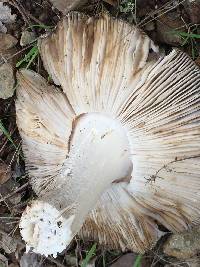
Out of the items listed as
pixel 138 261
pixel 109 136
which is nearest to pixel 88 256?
pixel 138 261

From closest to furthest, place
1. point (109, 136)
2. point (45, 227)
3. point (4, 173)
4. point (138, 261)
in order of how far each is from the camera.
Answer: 1. point (45, 227)
2. point (109, 136)
3. point (138, 261)
4. point (4, 173)

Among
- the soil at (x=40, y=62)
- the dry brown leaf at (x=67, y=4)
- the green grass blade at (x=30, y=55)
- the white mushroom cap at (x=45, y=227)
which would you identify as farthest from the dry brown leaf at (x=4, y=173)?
the dry brown leaf at (x=67, y=4)

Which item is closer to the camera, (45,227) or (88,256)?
(45,227)

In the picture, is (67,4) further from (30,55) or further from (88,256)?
(88,256)

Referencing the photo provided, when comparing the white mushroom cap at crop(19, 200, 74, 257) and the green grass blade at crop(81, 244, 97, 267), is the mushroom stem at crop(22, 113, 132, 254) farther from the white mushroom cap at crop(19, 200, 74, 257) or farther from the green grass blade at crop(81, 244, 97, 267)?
the green grass blade at crop(81, 244, 97, 267)

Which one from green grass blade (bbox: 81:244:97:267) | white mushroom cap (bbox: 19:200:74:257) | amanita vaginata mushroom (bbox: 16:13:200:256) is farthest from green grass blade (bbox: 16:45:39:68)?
green grass blade (bbox: 81:244:97:267)

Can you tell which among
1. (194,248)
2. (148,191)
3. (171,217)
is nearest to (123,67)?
(148,191)
